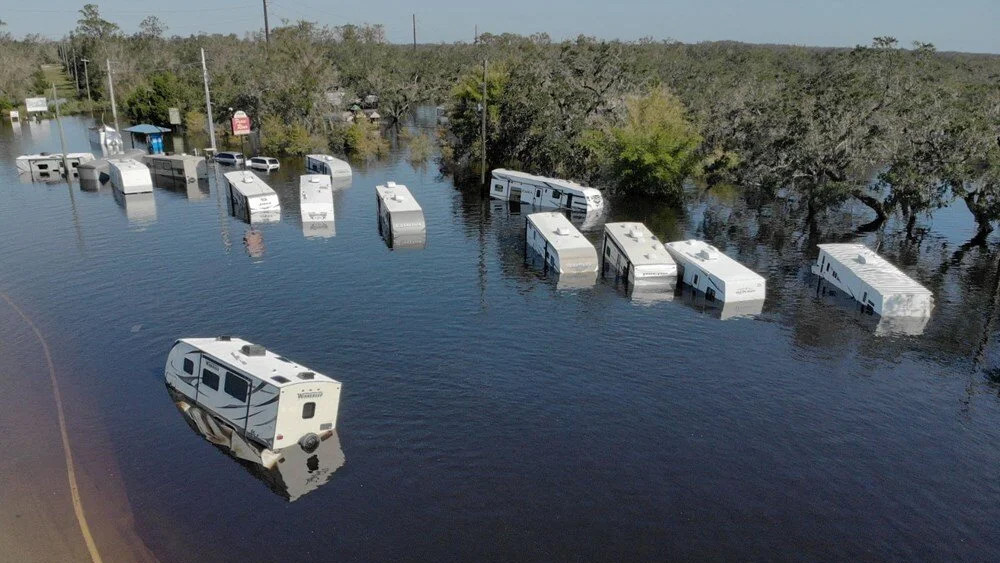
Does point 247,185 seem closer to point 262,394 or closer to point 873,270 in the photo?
point 262,394

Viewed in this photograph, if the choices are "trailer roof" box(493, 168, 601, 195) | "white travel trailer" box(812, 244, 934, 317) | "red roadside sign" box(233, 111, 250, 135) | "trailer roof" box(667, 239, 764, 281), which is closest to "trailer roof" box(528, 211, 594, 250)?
"trailer roof" box(667, 239, 764, 281)

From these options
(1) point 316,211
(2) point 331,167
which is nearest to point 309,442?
(1) point 316,211

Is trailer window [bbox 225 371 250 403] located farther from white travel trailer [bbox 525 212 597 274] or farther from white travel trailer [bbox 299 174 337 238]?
white travel trailer [bbox 299 174 337 238]

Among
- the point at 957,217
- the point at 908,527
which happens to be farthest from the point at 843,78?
the point at 908,527

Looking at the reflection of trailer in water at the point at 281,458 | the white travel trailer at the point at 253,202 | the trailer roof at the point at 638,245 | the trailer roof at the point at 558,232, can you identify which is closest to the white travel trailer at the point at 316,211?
the white travel trailer at the point at 253,202

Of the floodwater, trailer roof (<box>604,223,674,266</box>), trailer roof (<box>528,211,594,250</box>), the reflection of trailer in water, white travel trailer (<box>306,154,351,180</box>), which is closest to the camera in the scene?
the floodwater

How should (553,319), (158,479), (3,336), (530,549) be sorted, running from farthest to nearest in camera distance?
(553,319)
(3,336)
(158,479)
(530,549)

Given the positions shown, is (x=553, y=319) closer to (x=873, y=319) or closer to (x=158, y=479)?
(x=873, y=319)
